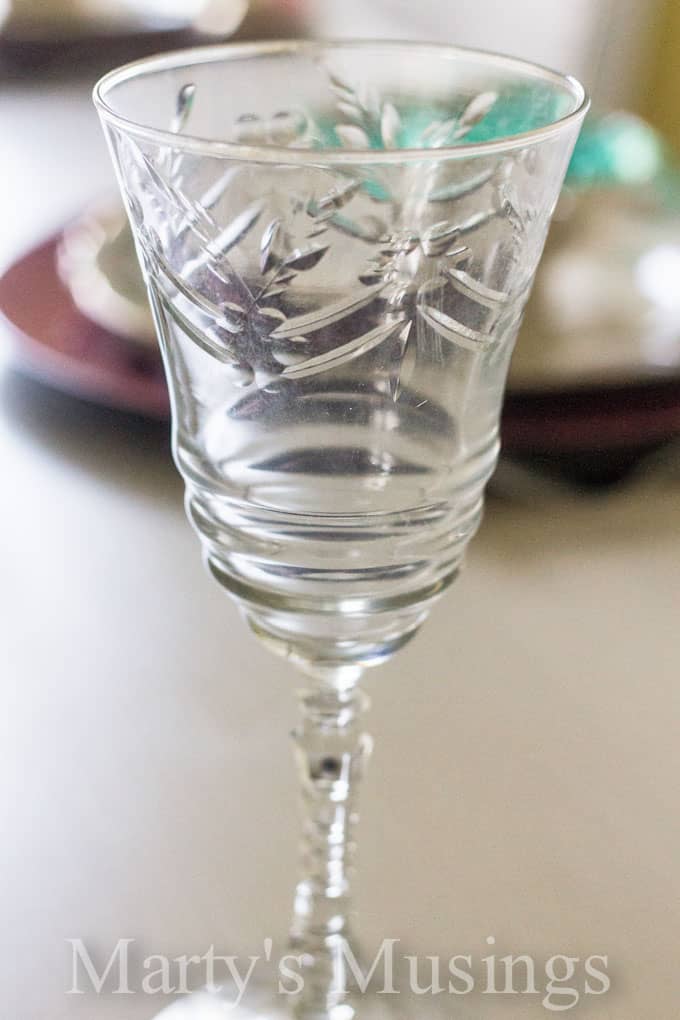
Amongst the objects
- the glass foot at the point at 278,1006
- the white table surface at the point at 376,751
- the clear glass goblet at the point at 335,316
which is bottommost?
the glass foot at the point at 278,1006

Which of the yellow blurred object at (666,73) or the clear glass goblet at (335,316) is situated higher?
the clear glass goblet at (335,316)

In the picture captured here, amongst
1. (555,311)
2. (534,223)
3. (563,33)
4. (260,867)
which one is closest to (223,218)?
(534,223)

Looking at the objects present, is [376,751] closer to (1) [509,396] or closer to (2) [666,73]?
(1) [509,396]

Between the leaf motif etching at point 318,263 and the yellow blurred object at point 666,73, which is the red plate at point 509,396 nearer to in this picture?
the leaf motif etching at point 318,263

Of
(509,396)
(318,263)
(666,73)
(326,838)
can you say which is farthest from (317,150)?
(666,73)

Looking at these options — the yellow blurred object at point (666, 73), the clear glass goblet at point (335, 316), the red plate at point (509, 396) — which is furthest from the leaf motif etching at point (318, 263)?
the yellow blurred object at point (666, 73)

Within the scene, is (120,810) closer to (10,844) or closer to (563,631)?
(10,844)

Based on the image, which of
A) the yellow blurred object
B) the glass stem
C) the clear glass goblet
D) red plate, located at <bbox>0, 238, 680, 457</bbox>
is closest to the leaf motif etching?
the clear glass goblet
